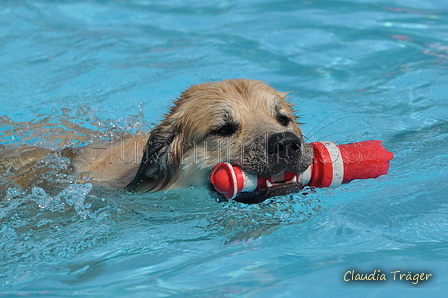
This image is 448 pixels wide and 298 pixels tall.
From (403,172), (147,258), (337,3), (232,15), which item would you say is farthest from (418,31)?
(147,258)

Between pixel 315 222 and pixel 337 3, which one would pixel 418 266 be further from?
pixel 337 3

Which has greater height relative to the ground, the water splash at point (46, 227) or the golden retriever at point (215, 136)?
the golden retriever at point (215, 136)

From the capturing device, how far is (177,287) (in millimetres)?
3672

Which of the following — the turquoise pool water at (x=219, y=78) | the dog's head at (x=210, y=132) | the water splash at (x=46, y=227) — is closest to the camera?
the turquoise pool water at (x=219, y=78)

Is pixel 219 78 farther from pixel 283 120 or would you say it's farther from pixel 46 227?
pixel 46 227

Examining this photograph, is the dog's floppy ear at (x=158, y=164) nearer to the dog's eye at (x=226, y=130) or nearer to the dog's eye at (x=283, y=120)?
the dog's eye at (x=226, y=130)

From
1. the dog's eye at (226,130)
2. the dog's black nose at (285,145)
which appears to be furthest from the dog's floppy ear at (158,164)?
the dog's black nose at (285,145)

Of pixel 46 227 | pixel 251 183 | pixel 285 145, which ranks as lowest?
pixel 46 227

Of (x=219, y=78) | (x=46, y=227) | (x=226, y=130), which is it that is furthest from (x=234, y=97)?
(x=219, y=78)

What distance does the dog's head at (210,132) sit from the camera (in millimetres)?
4629

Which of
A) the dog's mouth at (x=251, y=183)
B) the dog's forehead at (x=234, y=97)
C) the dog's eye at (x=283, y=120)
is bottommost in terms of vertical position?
the dog's mouth at (x=251, y=183)

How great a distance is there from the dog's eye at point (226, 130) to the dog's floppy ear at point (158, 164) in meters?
0.48

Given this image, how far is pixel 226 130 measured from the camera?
478cm

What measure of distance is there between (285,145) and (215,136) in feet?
2.64
